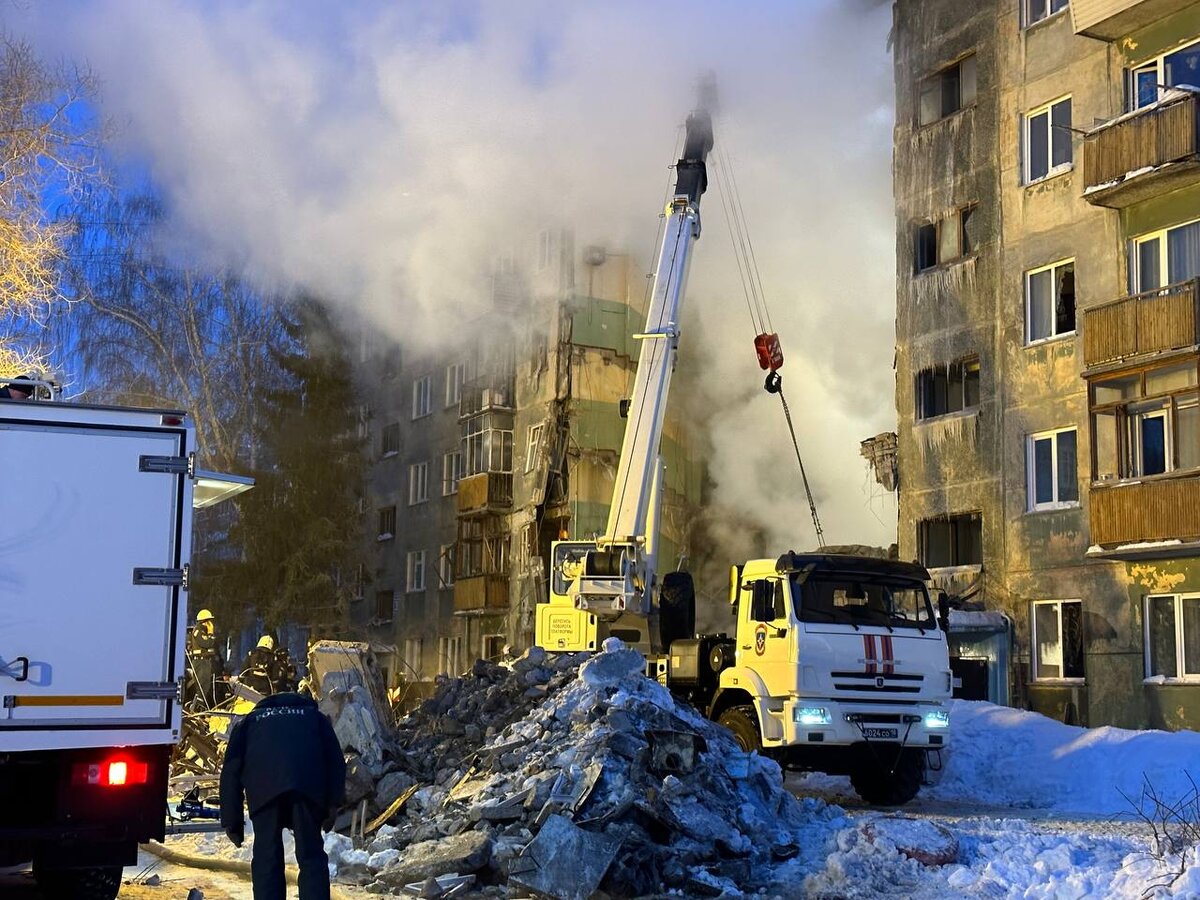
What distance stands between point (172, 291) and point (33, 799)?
31458 millimetres

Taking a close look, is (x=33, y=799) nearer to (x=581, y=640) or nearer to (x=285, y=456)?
(x=581, y=640)

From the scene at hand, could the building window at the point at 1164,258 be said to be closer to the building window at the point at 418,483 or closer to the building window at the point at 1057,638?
the building window at the point at 1057,638

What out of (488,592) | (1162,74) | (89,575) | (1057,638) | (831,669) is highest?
(1162,74)

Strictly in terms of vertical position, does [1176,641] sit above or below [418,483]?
below

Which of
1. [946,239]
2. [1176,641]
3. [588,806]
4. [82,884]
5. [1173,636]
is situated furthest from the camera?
[946,239]

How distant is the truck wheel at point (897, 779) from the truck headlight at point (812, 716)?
1.55m

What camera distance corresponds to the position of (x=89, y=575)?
9.12 meters

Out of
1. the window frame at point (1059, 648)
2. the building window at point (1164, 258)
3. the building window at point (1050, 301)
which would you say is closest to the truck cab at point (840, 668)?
the window frame at point (1059, 648)

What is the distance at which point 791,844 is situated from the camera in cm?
1302

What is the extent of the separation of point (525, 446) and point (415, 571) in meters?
8.20

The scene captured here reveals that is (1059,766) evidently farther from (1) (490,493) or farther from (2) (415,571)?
(2) (415,571)

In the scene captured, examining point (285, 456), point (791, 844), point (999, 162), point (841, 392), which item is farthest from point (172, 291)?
point (791, 844)

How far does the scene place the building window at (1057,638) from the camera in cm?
2717

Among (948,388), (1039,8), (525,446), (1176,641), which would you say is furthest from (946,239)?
(525,446)
